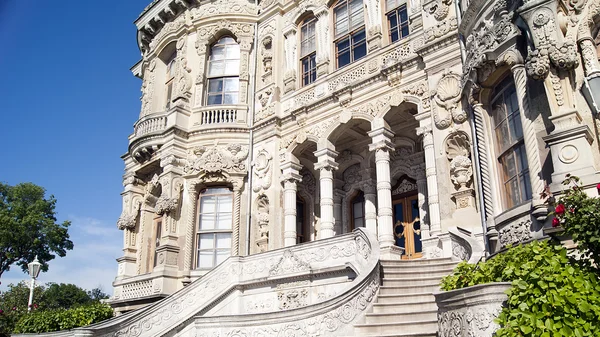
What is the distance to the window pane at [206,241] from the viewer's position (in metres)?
16.0

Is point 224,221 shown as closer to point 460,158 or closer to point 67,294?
point 460,158

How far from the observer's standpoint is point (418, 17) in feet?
43.4

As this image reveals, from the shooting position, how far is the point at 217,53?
1828 cm

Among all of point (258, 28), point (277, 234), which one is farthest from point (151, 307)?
point (258, 28)

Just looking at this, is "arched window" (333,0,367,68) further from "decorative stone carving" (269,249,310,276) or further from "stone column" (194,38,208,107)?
"decorative stone carving" (269,249,310,276)

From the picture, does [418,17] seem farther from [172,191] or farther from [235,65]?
[172,191]

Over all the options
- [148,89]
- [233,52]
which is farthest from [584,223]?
[148,89]

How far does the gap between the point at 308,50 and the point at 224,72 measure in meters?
3.27

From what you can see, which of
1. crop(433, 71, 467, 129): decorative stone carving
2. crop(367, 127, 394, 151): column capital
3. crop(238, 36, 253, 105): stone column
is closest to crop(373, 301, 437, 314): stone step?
crop(433, 71, 467, 129): decorative stone carving

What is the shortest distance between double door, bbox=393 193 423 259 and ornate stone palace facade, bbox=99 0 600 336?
0.05m

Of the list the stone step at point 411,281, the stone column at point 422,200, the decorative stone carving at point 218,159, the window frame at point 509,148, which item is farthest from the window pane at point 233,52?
the stone step at point 411,281

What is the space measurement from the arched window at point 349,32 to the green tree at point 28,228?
82.9 feet

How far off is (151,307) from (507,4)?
30.6 feet

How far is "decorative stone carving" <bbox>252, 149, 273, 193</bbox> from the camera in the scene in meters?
15.7
